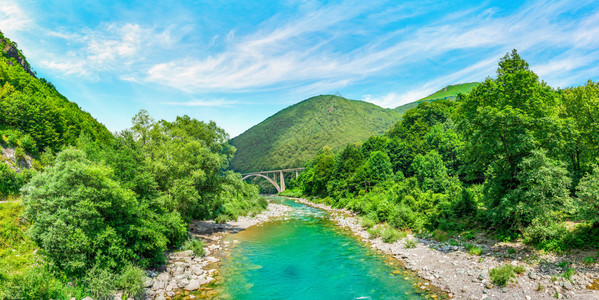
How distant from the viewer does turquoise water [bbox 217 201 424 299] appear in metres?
14.0

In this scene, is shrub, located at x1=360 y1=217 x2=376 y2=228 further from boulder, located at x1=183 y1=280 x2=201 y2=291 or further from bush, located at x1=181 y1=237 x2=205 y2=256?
boulder, located at x1=183 y1=280 x2=201 y2=291

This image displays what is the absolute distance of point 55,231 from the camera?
11211mm

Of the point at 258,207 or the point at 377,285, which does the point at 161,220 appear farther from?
the point at 258,207

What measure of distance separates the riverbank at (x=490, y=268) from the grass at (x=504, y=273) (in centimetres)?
23

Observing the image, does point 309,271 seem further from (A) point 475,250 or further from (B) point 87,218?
(B) point 87,218

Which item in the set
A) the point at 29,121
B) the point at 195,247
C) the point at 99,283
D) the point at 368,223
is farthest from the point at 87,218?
the point at 29,121

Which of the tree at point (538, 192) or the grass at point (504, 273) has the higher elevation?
the tree at point (538, 192)

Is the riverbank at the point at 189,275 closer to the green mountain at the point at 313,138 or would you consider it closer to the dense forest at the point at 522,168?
the dense forest at the point at 522,168

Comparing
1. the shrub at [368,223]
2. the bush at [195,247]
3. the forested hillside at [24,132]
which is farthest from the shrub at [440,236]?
the forested hillside at [24,132]

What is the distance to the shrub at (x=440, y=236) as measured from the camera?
20905 millimetres

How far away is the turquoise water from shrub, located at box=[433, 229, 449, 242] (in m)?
5.68

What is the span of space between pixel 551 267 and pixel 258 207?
38169 mm

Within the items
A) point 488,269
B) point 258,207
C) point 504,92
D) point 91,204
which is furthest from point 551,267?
point 258,207

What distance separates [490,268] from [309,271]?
1049 centimetres
